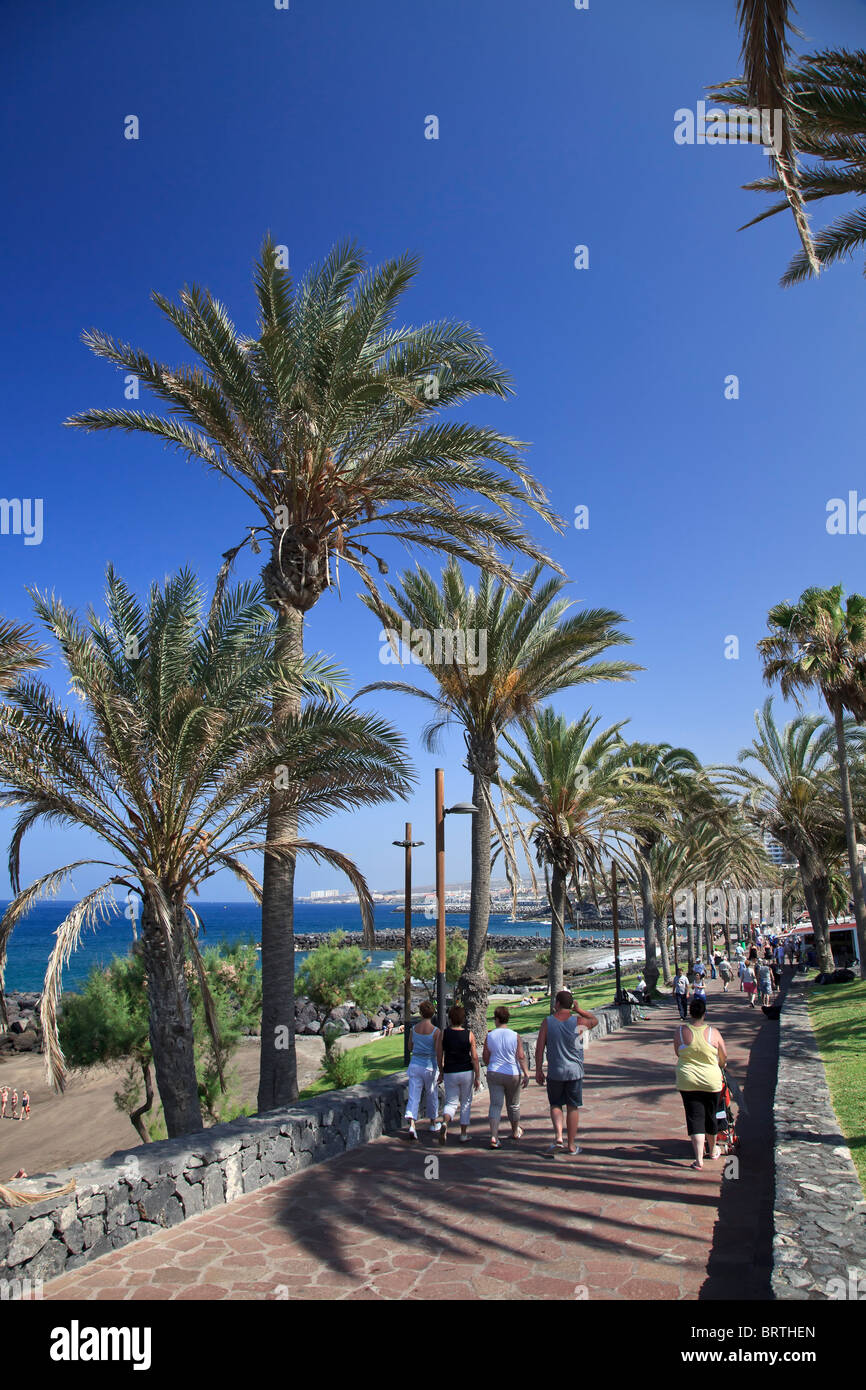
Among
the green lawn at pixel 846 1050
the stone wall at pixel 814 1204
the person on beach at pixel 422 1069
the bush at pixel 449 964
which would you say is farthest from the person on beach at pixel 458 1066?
the bush at pixel 449 964

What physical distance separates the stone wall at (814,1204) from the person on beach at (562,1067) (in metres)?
1.81

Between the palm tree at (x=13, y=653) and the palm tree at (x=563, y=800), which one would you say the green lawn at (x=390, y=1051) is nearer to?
the palm tree at (x=563, y=800)

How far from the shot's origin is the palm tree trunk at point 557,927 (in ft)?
56.9

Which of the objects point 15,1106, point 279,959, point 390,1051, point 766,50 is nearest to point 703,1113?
point 279,959

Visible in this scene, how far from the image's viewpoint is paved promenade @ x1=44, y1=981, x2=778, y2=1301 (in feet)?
16.1

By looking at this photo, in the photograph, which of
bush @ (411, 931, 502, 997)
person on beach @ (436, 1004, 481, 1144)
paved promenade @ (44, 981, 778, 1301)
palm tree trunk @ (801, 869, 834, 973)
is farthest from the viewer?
bush @ (411, 931, 502, 997)

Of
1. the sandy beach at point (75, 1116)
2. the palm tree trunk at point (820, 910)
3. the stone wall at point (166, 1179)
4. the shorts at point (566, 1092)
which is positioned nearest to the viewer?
the stone wall at point (166, 1179)

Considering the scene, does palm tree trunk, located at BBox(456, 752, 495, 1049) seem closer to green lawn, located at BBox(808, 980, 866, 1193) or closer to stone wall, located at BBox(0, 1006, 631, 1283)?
stone wall, located at BBox(0, 1006, 631, 1283)

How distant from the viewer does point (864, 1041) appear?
40.8 ft

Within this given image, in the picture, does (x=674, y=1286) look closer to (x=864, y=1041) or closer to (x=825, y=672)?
(x=864, y=1041)

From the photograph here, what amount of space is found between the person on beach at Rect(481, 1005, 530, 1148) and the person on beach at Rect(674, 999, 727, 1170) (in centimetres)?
177

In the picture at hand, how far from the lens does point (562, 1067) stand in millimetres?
7738

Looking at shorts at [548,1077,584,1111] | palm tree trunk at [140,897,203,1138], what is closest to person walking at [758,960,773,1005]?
shorts at [548,1077,584,1111]
